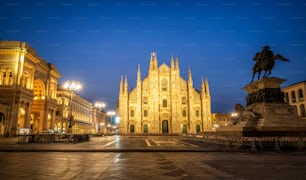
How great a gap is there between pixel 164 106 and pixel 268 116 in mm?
41022

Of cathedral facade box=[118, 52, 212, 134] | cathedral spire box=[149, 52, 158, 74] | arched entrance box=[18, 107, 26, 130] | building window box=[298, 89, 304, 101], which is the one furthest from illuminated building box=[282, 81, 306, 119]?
arched entrance box=[18, 107, 26, 130]

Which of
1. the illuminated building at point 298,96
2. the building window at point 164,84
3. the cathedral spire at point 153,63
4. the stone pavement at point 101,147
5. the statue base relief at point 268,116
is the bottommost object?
the stone pavement at point 101,147

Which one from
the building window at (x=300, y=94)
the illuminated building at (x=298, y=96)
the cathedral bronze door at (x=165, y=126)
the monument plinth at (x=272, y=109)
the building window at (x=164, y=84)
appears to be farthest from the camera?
the building window at (x=164, y=84)

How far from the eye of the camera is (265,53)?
1712 centimetres

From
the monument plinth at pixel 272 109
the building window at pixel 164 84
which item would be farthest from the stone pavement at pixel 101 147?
the building window at pixel 164 84

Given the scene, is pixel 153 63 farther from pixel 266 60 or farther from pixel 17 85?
pixel 266 60

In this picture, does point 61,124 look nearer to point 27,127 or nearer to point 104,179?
point 27,127

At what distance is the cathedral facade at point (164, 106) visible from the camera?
5281cm

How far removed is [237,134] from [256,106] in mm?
2923

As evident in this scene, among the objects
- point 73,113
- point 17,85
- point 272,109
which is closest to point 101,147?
point 272,109

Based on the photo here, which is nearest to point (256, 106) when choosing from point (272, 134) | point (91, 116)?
point (272, 134)

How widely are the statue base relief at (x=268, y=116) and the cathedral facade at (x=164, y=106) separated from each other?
119ft

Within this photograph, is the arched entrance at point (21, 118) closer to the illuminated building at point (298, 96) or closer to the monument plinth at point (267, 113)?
the monument plinth at point (267, 113)

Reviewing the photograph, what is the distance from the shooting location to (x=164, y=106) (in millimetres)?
55156
